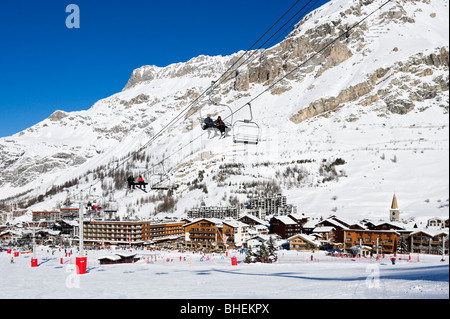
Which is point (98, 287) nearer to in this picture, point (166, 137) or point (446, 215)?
point (446, 215)

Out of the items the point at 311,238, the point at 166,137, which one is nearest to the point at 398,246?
the point at 311,238

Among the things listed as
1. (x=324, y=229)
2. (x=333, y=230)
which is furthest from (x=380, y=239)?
(x=333, y=230)

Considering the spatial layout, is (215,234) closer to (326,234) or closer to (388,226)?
(326,234)

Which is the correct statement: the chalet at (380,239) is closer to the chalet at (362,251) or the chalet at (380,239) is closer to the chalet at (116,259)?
the chalet at (362,251)

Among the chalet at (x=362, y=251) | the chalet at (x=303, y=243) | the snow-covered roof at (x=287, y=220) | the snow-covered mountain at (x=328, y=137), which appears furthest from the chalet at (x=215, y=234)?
the chalet at (x=362, y=251)

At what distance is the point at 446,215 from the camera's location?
3.51 metres

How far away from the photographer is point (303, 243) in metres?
36.1

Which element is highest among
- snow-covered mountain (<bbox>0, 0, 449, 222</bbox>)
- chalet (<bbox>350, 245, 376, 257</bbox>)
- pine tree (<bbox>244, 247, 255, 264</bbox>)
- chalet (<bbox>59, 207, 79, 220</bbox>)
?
snow-covered mountain (<bbox>0, 0, 449, 222</bbox>)

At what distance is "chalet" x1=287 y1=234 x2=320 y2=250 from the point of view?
35562 mm

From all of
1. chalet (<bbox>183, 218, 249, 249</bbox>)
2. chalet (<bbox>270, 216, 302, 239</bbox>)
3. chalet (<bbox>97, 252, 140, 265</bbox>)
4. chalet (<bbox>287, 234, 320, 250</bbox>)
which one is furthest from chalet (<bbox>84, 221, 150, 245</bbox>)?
chalet (<bbox>97, 252, 140, 265</bbox>)

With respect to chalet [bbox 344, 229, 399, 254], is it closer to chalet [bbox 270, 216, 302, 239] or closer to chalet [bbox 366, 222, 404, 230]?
chalet [bbox 366, 222, 404, 230]

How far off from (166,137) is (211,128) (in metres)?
165

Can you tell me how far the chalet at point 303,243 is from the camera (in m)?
35.6

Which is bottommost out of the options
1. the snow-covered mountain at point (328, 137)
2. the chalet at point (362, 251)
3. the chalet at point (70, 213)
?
the chalet at point (362, 251)
